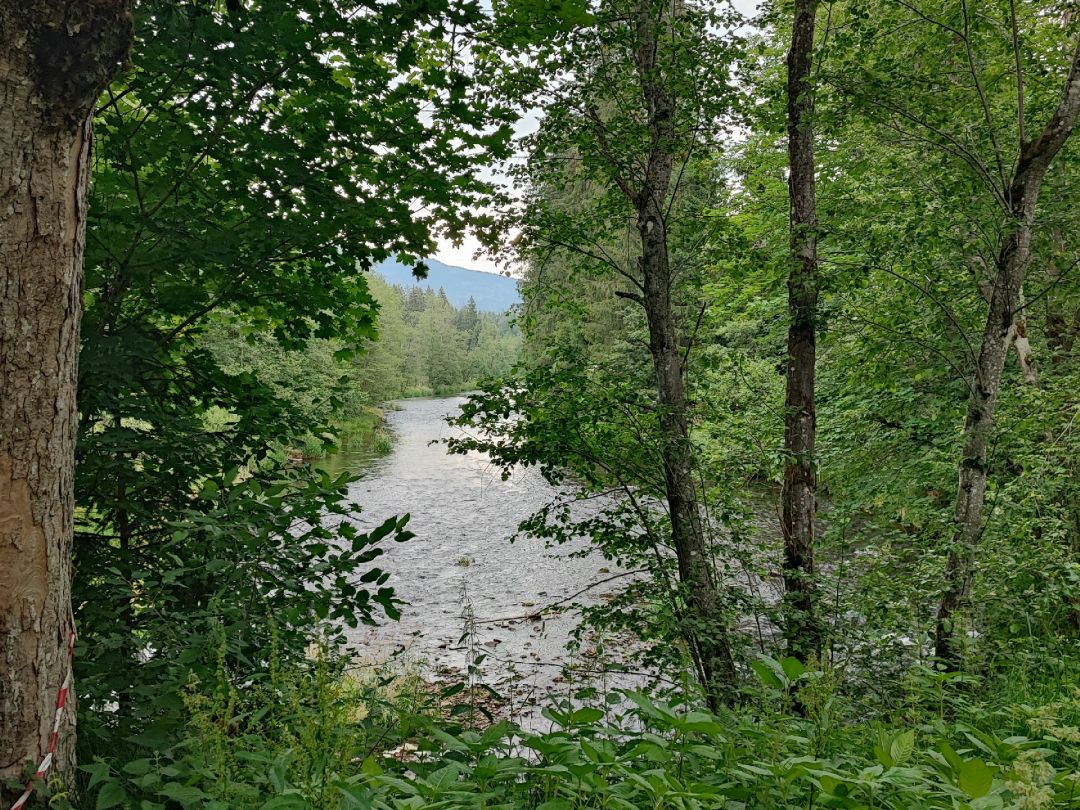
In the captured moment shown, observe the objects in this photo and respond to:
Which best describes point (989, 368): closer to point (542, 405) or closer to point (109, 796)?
point (542, 405)

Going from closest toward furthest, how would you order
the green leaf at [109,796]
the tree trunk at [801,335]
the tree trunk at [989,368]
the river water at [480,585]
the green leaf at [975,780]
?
the green leaf at [975,780]
the green leaf at [109,796]
the tree trunk at [989,368]
the tree trunk at [801,335]
the river water at [480,585]

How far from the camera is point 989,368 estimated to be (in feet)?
15.0

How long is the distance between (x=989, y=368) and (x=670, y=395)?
2.43 meters

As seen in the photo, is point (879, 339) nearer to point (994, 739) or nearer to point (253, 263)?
point (994, 739)

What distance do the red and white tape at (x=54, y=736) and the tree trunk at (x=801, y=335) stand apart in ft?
14.4

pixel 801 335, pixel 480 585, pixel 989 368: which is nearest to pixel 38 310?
pixel 801 335

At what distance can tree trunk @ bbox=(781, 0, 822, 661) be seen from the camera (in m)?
4.77

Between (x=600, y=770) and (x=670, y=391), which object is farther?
(x=670, y=391)

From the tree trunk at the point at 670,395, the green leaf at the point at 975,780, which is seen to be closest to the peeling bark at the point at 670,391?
the tree trunk at the point at 670,395

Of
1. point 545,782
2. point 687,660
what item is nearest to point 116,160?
point 545,782

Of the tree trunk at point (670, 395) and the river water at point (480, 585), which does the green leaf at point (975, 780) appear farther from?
the tree trunk at point (670, 395)

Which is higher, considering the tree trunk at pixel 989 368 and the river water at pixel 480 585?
the tree trunk at pixel 989 368

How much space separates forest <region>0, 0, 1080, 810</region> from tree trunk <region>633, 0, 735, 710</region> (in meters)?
0.04

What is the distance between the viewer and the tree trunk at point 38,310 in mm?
1623
